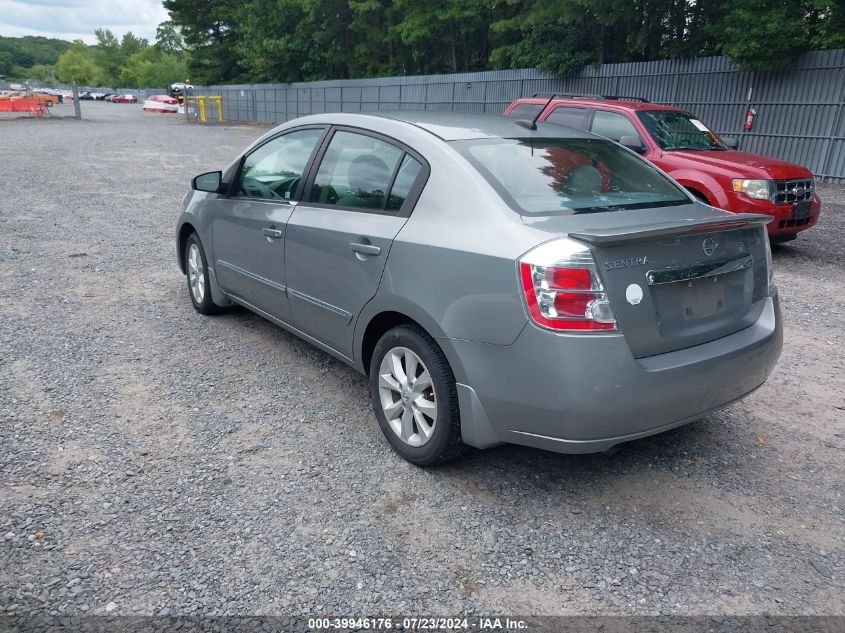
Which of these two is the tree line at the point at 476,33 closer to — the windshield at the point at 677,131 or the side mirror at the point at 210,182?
the windshield at the point at 677,131

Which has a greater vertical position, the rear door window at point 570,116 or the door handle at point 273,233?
the rear door window at point 570,116

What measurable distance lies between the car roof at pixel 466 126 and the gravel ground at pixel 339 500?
1687mm

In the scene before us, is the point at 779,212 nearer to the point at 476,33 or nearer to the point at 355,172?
the point at 355,172

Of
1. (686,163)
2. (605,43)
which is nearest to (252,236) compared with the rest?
(686,163)

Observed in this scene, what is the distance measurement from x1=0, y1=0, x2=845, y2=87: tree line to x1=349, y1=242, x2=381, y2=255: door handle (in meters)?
15.1

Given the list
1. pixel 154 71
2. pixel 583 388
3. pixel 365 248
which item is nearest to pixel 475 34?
pixel 365 248

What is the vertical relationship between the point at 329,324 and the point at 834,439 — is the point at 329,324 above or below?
above

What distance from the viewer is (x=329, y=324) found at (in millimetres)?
3928

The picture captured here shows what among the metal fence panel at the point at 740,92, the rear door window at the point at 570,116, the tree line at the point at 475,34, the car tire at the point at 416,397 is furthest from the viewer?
the tree line at the point at 475,34

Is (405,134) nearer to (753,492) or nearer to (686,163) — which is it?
(753,492)

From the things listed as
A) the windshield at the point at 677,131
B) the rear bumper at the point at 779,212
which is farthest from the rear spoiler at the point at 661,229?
the windshield at the point at 677,131

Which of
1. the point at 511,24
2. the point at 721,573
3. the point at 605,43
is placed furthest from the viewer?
the point at 511,24

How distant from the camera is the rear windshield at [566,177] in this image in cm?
326

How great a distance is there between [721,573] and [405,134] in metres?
2.57
